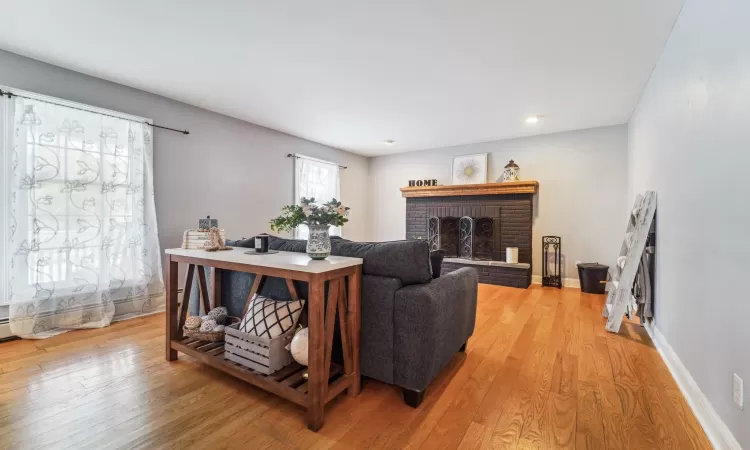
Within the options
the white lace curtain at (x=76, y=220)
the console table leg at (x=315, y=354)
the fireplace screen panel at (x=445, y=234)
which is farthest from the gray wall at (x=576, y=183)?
the white lace curtain at (x=76, y=220)

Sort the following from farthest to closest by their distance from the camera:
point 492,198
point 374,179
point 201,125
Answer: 1. point 374,179
2. point 492,198
3. point 201,125

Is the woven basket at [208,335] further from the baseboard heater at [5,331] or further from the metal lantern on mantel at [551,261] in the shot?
the metal lantern on mantel at [551,261]

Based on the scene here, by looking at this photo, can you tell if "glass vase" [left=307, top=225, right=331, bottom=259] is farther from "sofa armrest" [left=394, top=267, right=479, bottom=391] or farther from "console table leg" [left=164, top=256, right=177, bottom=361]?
"console table leg" [left=164, top=256, right=177, bottom=361]

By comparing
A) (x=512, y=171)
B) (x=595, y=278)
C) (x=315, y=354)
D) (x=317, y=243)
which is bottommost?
(x=595, y=278)

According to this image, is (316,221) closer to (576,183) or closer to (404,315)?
(404,315)

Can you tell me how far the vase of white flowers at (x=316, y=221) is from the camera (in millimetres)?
1849

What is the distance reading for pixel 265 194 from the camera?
4.75 metres

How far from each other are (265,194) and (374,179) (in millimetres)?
2716

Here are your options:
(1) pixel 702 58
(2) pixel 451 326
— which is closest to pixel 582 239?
(1) pixel 702 58

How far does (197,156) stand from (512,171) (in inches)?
181

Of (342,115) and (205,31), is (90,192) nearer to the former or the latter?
(205,31)

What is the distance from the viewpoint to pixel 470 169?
5.62 meters

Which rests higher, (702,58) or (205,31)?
(205,31)

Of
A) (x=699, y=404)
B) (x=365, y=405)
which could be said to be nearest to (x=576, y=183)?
(x=699, y=404)
